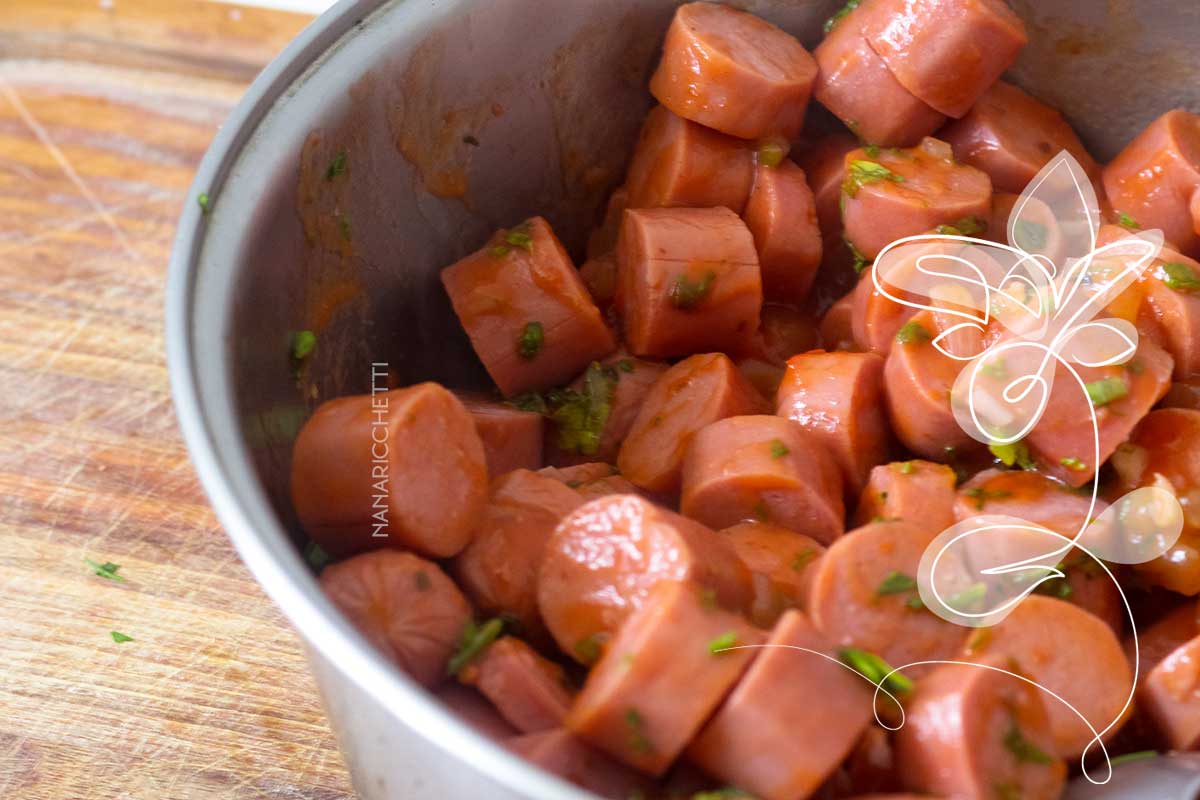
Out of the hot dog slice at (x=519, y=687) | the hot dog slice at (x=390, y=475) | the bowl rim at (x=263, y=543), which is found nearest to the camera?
the bowl rim at (x=263, y=543)

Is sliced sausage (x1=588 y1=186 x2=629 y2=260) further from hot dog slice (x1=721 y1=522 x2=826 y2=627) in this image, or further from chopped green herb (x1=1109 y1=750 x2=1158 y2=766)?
chopped green herb (x1=1109 y1=750 x2=1158 y2=766)

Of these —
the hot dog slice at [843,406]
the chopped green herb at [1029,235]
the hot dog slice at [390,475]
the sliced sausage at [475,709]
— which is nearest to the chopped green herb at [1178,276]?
the chopped green herb at [1029,235]

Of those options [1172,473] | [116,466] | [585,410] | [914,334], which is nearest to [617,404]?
[585,410]

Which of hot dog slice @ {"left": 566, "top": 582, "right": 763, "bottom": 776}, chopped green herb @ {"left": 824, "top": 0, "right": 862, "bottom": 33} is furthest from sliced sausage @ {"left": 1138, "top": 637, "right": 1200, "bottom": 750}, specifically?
chopped green herb @ {"left": 824, "top": 0, "right": 862, "bottom": 33}

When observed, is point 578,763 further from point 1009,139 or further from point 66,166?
point 66,166

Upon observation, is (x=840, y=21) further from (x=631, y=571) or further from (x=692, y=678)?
(x=692, y=678)

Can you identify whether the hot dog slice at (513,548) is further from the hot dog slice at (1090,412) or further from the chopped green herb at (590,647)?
the hot dog slice at (1090,412)
